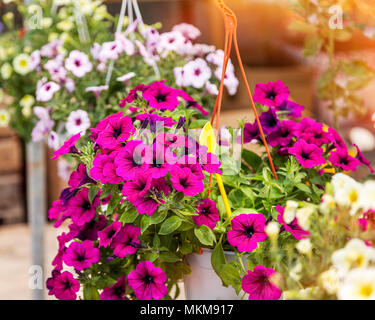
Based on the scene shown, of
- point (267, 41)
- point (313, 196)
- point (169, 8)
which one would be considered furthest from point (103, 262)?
point (267, 41)

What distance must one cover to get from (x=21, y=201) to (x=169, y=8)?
1774 mm

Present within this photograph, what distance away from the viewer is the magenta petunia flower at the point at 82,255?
0.75 m

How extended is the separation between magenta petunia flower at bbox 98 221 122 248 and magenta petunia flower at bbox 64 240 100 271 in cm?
3

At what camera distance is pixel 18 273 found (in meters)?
2.76

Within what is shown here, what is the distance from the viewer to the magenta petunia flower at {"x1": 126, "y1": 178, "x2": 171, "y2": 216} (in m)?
0.65

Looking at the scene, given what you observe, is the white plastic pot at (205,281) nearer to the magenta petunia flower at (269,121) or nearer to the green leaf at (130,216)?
the green leaf at (130,216)

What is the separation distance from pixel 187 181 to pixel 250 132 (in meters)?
0.23

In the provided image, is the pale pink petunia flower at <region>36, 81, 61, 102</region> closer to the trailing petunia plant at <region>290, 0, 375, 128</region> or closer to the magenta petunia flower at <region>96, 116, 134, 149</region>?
the magenta petunia flower at <region>96, 116, 134, 149</region>

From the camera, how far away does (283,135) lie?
0.81 metres

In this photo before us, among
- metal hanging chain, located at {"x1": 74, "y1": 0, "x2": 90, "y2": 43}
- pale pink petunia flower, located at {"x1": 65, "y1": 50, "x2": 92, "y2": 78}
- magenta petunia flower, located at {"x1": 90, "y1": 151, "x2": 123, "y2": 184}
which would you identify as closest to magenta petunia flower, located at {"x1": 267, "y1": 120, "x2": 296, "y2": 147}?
magenta petunia flower, located at {"x1": 90, "y1": 151, "x2": 123, "y2": 184}

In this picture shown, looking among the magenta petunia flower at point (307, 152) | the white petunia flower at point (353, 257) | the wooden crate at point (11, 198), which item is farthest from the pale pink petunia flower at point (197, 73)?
the wooden crate at point (11, 198)

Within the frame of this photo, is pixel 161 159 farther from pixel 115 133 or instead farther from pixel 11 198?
pixel 11 198

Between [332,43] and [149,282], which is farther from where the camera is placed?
[332,43]

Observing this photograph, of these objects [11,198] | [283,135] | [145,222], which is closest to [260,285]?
Result: [145,222]
